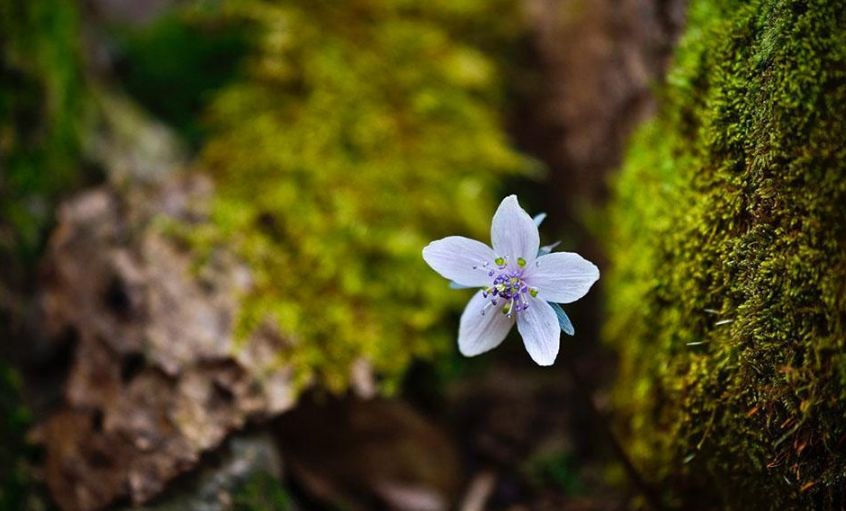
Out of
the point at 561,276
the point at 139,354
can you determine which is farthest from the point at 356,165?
the point at 561,276

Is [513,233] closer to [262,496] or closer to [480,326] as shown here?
[480,326]

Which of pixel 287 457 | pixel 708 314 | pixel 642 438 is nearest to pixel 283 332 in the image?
pixel 287 457

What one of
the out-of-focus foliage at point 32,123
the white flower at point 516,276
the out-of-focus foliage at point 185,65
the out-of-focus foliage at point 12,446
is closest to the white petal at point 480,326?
the white flower at point 516,276

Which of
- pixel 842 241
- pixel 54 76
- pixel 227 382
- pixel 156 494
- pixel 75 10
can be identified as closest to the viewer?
pixel 842 241

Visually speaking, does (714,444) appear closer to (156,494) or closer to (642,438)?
(642,438)

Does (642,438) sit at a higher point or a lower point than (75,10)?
lower

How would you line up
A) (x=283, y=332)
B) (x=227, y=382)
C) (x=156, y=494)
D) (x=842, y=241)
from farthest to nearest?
(x=283, y=332), (x=227, y=382), (x=156, y=494), (x=842, y=241)
